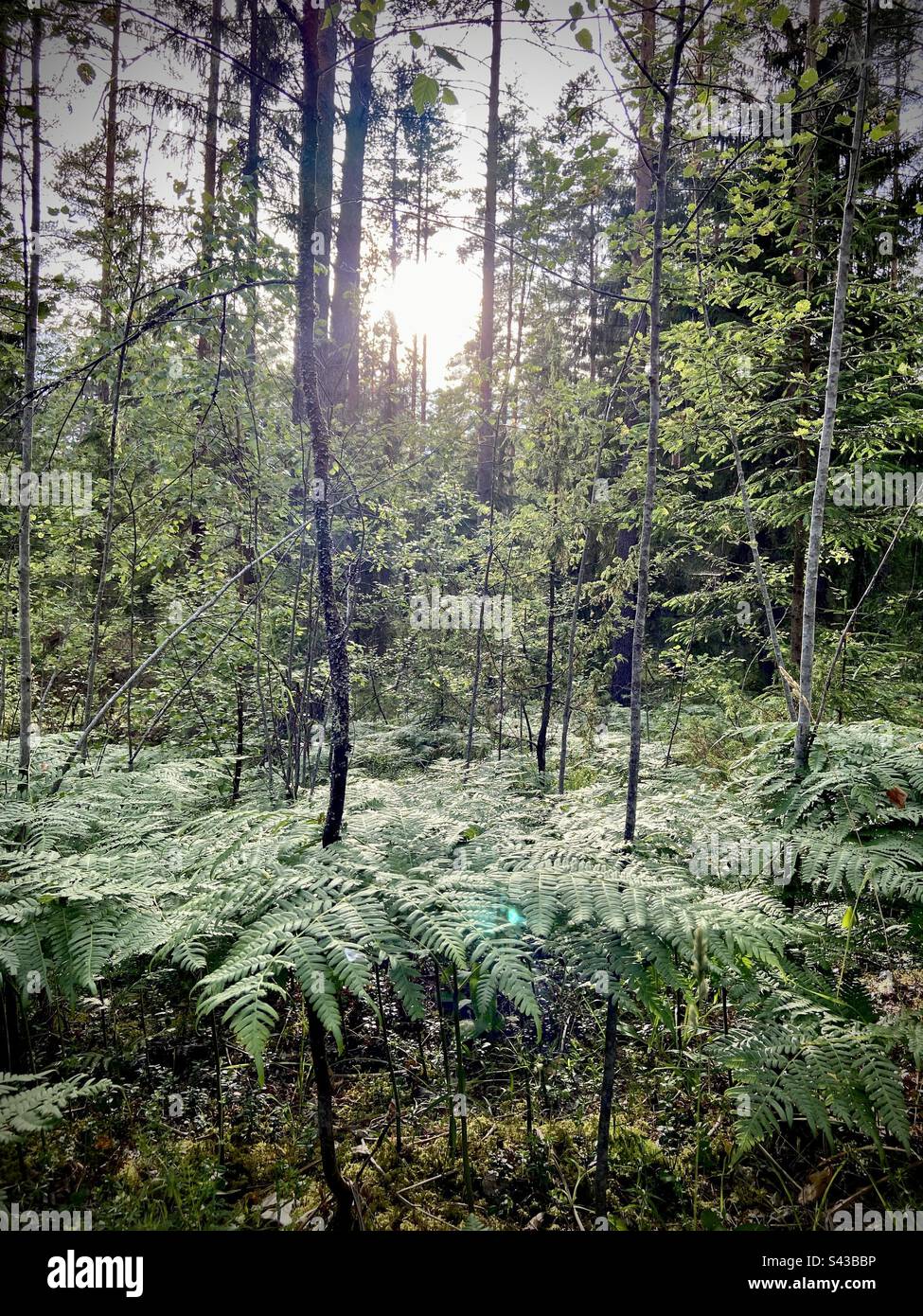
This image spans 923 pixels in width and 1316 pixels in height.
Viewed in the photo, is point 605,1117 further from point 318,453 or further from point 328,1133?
point 318,453

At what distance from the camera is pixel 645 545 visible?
2.33m

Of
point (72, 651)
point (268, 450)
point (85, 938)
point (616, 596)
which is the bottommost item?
point (85, 938)

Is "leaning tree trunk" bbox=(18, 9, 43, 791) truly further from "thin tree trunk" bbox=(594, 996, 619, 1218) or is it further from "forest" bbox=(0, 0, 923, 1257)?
"thin tree trunk" bbox=(594, 996, 619, 1218)

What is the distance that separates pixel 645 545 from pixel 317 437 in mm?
1432

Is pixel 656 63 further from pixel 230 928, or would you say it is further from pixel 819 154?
pixel 819 154

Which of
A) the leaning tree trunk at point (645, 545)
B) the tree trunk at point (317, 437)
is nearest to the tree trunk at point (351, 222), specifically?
the tree trunk at point (317, 437)

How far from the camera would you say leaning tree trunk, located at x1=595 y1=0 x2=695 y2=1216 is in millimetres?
2113

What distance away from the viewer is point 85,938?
1980 millimetres

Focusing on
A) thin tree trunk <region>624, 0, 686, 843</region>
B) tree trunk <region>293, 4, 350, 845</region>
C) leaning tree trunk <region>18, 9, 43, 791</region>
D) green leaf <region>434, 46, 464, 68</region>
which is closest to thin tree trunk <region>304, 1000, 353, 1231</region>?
tree trunk <region>293, 4, 350, 845</region>

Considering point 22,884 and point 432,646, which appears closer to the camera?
point 22,884

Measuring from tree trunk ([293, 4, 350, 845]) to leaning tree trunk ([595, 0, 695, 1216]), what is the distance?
3.86 feet
